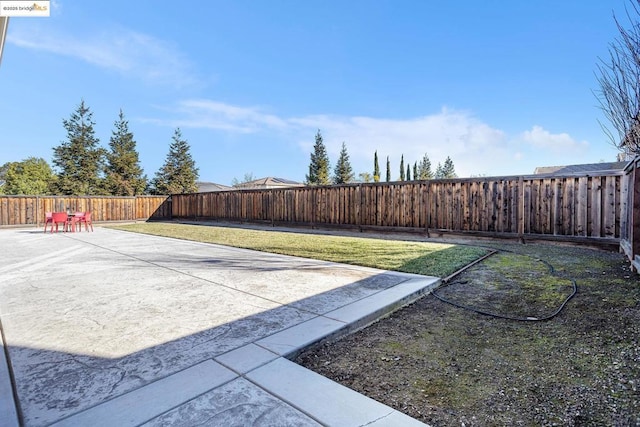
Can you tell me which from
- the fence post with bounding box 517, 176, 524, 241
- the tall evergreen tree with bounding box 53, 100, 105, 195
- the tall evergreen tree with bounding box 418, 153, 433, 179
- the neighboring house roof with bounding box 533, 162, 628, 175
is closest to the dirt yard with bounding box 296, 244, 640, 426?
the fence post with bounding box 517, 176, 524, 241

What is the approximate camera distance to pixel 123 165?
27188 mm

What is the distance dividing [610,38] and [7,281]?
318 inches

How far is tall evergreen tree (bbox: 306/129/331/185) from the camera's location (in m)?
34.4

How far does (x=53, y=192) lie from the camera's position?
82.2 feet

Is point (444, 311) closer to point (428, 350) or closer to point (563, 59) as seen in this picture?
point (428, 350)

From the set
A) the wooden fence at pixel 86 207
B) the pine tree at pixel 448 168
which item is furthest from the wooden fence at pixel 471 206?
the pine tree at pixel 448 168

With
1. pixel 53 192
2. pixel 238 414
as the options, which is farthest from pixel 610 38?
pixel 53 192

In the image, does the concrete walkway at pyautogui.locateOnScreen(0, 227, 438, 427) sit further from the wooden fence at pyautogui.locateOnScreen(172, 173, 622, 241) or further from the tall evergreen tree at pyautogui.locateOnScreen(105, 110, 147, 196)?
the tall evergreen tree at pyautogui.locateOnScreen(105, 110, 147, 196)

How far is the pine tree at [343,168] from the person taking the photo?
118 feet

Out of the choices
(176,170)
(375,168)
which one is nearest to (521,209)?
(176,170)

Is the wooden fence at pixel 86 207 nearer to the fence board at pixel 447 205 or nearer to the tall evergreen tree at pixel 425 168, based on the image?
the fence board at pixel 447 205

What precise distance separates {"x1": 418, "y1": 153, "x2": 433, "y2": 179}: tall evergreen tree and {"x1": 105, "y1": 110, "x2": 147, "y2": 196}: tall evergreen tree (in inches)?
1426

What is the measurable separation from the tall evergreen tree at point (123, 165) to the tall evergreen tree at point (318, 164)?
56.4ft

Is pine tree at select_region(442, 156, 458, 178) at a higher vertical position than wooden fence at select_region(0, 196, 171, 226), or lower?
higher
